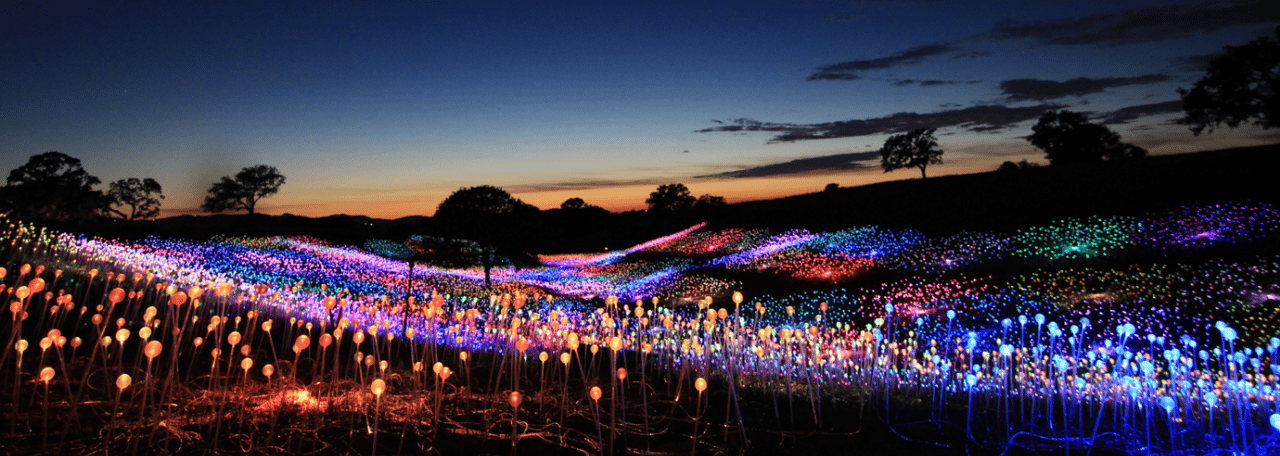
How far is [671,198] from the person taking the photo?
59125 millimetres

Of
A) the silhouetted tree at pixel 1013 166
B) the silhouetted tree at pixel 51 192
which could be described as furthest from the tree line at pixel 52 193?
the silhouetted tree at pixel 1013 166

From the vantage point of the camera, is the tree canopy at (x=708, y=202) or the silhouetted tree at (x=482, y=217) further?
the tree canopy at (x=708, y=202)

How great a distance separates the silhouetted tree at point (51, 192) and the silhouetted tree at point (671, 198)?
140 feet

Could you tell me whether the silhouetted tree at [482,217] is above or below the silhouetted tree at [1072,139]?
below

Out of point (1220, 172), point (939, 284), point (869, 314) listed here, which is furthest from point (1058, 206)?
point (869, 314)

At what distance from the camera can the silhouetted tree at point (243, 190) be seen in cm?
5319

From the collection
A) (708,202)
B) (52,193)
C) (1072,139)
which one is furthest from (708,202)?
(52,193)

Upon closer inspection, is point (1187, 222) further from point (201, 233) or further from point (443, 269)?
point (201, 233)

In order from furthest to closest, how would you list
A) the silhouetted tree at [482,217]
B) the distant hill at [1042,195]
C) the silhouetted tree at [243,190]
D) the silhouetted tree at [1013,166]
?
the silhouetted tree at [243,190]
the silhouetted tree at [1013,166]
the silhouetted tree at [482,217]
the distant hill at [1042,195]

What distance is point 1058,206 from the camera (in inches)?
970

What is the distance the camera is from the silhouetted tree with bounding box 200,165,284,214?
174 ft

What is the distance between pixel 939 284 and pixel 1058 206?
11920mm

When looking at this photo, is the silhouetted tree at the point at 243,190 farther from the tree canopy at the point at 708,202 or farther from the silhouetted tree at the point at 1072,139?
the silhouetted tree at the point at 1072,139

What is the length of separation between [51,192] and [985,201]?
4535 cm
